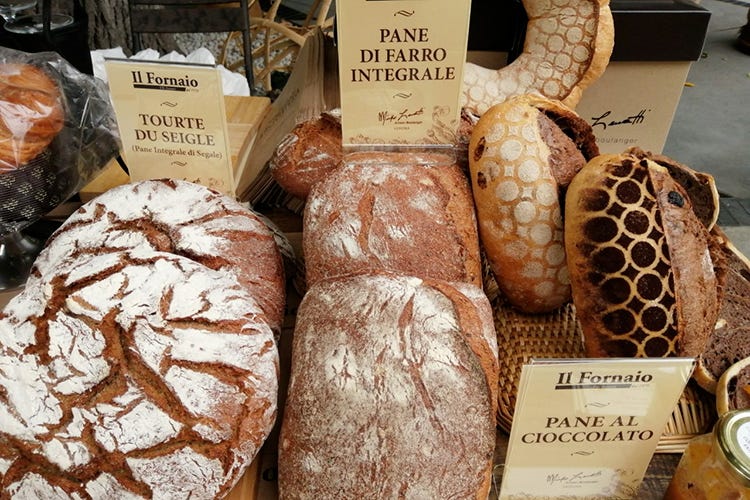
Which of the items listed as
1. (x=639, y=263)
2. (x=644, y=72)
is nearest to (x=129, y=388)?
(x=639, y=263)

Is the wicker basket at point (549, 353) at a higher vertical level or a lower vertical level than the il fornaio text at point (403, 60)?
lower

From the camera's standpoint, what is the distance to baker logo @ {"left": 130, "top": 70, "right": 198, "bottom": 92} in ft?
4.21

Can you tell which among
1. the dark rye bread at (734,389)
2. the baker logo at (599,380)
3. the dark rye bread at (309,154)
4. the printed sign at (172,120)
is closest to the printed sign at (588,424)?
the baker logo at (599,380)

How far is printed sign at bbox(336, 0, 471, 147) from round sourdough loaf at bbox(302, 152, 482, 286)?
0.24ft

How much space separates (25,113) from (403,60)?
37.7 inches

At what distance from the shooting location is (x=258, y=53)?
384 centimetres

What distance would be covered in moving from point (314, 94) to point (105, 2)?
233 cm

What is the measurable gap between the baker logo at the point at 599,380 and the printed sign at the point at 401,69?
644mm

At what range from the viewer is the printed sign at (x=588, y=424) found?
0.92m

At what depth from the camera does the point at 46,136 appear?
4.83 ft

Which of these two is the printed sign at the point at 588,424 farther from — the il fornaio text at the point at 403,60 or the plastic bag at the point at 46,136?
the plastic bag at the point at 46,136

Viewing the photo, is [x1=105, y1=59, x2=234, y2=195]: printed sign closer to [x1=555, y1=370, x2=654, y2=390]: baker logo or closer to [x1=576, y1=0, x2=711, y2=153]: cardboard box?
[x1=555, y1=370, x2=654, y2=390]: baker logo

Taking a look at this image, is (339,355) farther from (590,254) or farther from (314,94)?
(314,94)

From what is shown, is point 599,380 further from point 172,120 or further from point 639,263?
point 172,120
